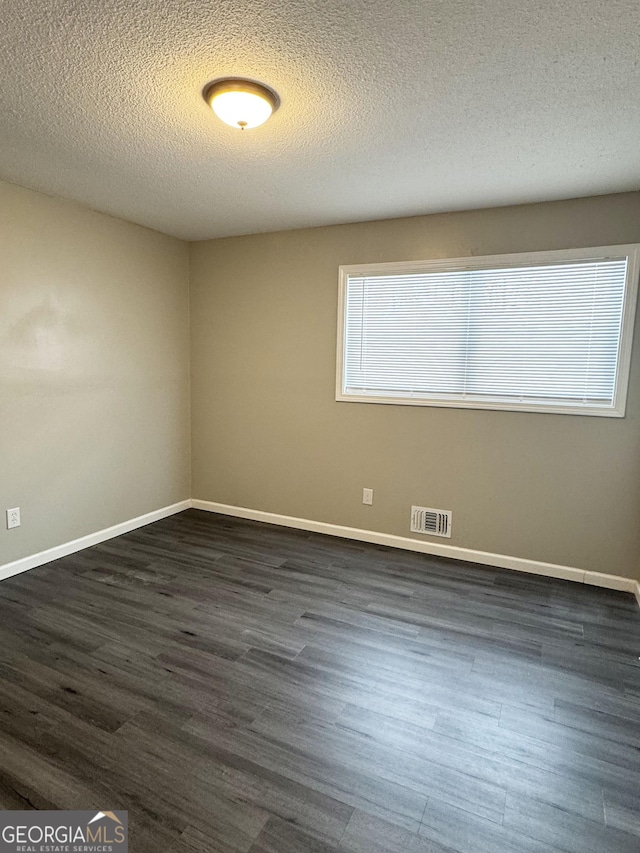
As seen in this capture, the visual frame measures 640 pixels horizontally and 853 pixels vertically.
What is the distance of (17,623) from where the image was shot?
97.7 inches

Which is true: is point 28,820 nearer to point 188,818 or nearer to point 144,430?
point 188,818

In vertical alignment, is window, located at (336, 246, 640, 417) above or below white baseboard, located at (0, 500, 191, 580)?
above

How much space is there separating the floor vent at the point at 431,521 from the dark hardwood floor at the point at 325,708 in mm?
479

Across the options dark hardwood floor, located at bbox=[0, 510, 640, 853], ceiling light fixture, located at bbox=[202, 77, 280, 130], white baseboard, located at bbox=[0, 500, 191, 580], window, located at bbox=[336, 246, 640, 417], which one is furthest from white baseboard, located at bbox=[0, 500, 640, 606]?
ceiling light fixture, located at bbox=[202, 77, 280, 130]

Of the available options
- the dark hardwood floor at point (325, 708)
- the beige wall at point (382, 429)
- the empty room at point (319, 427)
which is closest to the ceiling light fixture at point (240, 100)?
the empty room at point (319, 427)

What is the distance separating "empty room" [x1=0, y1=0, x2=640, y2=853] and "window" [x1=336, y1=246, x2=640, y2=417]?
0.8 inches

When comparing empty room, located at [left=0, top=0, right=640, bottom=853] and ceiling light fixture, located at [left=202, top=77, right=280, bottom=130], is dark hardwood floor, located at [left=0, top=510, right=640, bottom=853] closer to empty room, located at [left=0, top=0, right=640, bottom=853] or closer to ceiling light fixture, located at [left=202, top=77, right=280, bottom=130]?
empty room, located at [left=0, top=0, right=640, bottom=853]

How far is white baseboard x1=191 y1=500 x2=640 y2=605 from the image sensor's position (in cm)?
309

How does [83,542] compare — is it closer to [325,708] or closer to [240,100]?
[325,708]

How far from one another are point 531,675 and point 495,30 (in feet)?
8.33

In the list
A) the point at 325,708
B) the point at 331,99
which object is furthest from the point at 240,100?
the point at 325,708

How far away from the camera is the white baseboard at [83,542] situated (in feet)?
10.1

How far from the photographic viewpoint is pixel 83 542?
139 inches

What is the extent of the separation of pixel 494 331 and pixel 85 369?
118 inches
